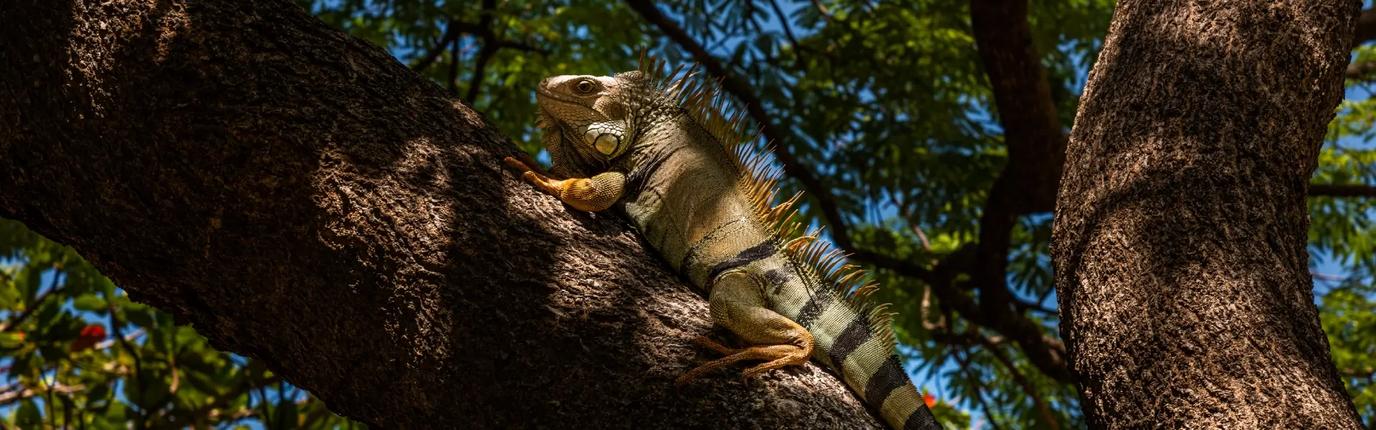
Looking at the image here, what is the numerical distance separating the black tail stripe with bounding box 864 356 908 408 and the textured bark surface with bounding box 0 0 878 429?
0.32 meters

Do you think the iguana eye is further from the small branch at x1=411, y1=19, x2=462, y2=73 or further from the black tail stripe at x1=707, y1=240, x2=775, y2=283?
the small branch at x1=411, y1=19, x2=462, y2=73

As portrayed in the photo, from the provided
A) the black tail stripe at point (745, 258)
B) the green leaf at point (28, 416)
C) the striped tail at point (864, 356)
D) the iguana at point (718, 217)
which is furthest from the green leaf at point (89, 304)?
the striped tail at point (864, 356)

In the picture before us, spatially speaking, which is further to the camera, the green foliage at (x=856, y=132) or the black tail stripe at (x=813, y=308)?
the green foliage at (x=856, y=132)

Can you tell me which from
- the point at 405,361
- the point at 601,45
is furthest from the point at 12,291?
the point at 405,361

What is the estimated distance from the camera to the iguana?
311cm

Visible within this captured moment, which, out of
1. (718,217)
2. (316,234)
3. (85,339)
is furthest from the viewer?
(85,339)

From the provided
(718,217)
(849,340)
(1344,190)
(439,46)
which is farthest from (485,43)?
(1344,190)

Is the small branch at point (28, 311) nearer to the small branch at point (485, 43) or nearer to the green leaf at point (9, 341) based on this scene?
the green leaf at point (9, 341)

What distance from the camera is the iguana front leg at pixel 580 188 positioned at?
3033mm

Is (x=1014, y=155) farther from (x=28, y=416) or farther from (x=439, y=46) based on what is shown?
(x=28, y=416)

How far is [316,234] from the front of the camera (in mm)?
2666

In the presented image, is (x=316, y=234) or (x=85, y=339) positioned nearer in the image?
(x=316, y=234)

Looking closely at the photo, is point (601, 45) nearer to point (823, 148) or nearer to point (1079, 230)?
point (823, 148)

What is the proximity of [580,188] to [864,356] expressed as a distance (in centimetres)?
94
